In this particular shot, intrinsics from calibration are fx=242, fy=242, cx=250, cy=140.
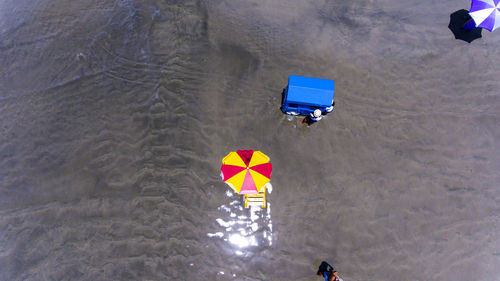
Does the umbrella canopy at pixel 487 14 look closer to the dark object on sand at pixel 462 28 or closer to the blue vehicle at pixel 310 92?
the dark object on sand at pixel 462 28

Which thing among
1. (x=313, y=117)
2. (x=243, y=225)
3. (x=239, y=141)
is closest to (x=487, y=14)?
(x=313, y=117)

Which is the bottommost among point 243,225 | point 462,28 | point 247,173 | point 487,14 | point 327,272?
point 327,272

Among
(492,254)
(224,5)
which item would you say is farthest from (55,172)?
(492,254)

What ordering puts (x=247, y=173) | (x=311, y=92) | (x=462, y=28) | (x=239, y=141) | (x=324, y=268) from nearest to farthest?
(x=247, y=173)
(x=324, y=268)
(x=311, y=92)
(x=239, y=141)
(x=462, y=28)

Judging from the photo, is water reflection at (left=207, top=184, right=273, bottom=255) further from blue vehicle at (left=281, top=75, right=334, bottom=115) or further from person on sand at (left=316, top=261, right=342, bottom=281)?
blue vehicle at (left=281, top=75, right=334, bottom=115)

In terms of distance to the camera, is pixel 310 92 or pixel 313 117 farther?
pixel 313 117

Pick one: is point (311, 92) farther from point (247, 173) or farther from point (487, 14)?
point (487, 14)

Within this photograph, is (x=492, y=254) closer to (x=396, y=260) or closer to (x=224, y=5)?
(x=396, y=260)

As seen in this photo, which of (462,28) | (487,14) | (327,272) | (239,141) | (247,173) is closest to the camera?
(247,173)

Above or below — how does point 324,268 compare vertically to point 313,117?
below
